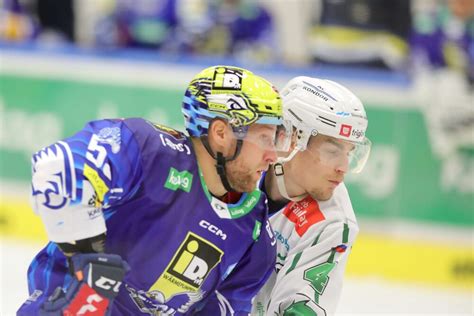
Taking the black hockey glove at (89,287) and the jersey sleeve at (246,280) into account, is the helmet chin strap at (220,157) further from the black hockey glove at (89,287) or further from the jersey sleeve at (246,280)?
the black hockey glove at (89,287)

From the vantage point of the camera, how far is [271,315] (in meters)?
3.71

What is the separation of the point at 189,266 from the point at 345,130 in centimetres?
83

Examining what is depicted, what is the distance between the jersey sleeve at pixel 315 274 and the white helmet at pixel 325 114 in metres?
0.31

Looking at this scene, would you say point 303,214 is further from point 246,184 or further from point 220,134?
point 220,134

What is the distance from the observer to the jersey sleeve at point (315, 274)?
141 inches

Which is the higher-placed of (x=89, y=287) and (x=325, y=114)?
(x=325, y=114)

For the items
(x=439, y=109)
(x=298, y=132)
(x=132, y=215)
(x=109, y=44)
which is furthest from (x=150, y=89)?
(x=132, y=215)

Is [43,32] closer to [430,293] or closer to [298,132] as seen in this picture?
[430,293]

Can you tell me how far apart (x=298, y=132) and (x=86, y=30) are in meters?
6.19

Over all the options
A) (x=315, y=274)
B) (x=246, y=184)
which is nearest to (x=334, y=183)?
(x=315, y=274)

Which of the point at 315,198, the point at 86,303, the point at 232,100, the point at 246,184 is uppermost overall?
the point at 232,100

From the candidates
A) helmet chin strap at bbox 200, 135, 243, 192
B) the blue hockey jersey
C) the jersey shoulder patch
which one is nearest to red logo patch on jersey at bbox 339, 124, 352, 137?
the blue hockey jersey

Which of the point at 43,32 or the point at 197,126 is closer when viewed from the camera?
the point at 197,126

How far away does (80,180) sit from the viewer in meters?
2.91
